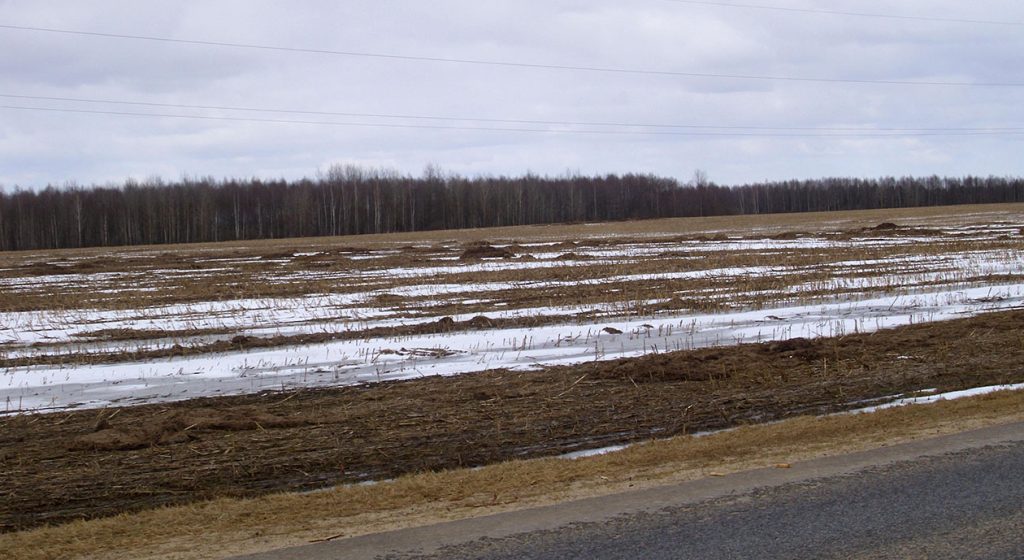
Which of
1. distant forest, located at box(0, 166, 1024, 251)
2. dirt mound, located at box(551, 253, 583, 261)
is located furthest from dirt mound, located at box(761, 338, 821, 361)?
distant forest, located at box(0, 166, 1024, 251)

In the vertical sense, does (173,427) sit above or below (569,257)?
below

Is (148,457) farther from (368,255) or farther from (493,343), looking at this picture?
(368,255)

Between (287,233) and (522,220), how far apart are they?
123 feet

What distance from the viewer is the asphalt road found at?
566cm

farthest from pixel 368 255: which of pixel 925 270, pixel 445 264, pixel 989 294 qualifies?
pixel 989 294

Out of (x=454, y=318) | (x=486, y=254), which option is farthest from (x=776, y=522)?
(x=486, y=254)

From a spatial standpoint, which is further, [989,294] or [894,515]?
[989,294]

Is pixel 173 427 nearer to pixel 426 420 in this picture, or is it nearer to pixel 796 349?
pixel 426 420

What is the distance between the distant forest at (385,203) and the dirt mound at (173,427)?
108378mm

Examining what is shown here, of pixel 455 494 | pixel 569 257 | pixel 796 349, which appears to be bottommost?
pixel 455 494

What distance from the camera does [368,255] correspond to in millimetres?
50500

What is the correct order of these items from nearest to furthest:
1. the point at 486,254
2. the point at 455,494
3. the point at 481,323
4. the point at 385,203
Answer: the point at 455,494 → the point at 481,323 → the point at 486,254 → the point at 385,203

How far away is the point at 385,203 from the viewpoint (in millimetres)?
133375

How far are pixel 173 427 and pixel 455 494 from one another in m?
4.36
